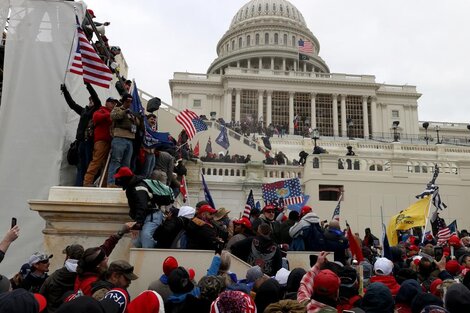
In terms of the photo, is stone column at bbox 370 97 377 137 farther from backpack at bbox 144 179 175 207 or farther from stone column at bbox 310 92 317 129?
backpack at bbox 144 179 175 207

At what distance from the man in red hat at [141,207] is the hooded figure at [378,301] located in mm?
2802

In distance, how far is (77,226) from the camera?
6.47 m

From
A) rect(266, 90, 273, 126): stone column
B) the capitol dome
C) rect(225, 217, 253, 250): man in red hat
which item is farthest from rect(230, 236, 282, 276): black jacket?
the capitol dome

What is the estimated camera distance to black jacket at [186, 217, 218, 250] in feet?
18.9

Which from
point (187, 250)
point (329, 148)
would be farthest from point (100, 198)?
point (329, 148)

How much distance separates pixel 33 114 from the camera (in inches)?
320

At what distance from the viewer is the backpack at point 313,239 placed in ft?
23.4

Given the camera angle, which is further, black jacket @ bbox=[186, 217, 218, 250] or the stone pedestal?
the stone pedestal

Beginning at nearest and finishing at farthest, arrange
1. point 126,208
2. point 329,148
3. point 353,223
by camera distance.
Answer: point 126,208, point 353,223, point 329,148

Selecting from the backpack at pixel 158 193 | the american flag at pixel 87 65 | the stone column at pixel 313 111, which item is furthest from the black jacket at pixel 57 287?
the stone column at pixel 313 111

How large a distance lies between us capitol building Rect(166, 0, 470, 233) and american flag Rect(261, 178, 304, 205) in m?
5.31

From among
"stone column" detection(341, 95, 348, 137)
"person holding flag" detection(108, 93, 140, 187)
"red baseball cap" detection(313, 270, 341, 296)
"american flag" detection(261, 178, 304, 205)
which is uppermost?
"stone column" detection(341, 95, 348, 137)

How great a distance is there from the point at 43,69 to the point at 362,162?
56.8 feet

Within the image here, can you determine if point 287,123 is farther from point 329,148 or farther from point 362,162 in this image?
point 362,162
